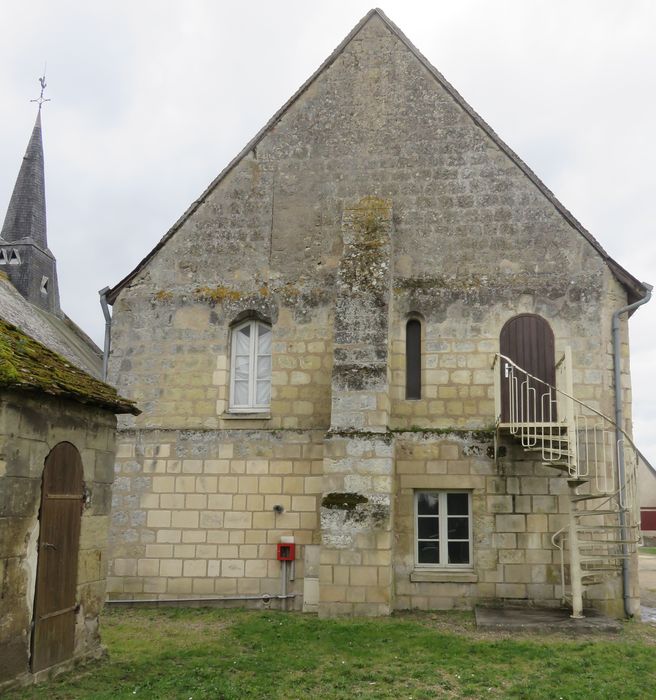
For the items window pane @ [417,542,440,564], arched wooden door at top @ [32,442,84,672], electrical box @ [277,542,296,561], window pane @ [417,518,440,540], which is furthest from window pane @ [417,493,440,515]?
arched wooden door at top @ [32,442,84,672]

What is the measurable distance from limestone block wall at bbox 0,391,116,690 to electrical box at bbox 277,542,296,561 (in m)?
3.75

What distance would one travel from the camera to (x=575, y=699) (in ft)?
22.3

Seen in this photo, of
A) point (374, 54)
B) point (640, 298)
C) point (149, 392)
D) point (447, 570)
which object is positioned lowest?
point (447, 570)

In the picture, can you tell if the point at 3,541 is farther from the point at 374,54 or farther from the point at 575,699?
the point at 374,54

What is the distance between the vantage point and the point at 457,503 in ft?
37.3

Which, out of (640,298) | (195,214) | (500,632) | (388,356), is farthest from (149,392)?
(640,298)

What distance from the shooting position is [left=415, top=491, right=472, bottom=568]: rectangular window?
36.9ft

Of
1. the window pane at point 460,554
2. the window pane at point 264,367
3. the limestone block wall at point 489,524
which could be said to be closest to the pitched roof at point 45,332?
the window pane at point 264,367

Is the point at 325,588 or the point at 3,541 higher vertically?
the point at 3,541

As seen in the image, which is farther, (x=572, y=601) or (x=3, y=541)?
(x=572, y=601)

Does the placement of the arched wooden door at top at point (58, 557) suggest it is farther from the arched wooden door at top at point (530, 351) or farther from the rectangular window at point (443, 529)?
the arched wooden door at top at point (530, 351)

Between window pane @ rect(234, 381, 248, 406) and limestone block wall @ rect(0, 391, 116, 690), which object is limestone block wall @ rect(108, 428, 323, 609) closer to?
window pane @ rect(234, 381, 248, 406)

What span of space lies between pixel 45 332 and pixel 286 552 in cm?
1080

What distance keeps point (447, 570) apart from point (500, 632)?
1620 millimetres
